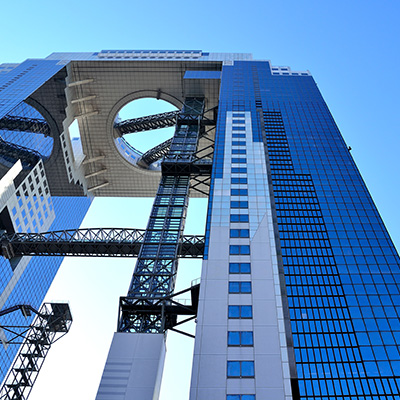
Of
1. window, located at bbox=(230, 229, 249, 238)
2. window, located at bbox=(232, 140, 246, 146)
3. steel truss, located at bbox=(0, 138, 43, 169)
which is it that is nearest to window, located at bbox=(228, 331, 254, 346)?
window, located at bbox=(230, 229, 249, 238)

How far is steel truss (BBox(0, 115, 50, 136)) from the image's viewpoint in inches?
2761

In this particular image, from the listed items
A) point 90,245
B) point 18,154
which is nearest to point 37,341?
point 90,245

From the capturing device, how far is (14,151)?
243 feet

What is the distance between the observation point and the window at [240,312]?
38312 mm

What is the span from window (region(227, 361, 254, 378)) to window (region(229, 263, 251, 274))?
9.43 metres

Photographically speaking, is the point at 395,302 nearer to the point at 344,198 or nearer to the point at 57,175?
the point at 344,198

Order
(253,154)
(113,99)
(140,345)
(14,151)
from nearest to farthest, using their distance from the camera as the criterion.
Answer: (140,345)
(253,154)
(14,151)
(113,99)

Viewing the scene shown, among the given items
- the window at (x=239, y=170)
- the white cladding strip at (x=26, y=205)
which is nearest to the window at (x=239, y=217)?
the window at (x=239, y=170)

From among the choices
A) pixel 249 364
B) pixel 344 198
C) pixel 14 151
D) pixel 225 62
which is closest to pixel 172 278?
pixel 249 364

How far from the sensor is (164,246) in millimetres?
55656

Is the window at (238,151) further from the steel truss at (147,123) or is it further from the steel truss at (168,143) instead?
the steel truss at (147,123)

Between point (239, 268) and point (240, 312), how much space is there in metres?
5.15

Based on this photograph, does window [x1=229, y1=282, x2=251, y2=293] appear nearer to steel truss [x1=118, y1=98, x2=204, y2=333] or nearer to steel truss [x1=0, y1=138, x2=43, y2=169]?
steel truss [x1=118, y1=98, x2=204, y2=333]

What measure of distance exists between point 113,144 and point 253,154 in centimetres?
4007
